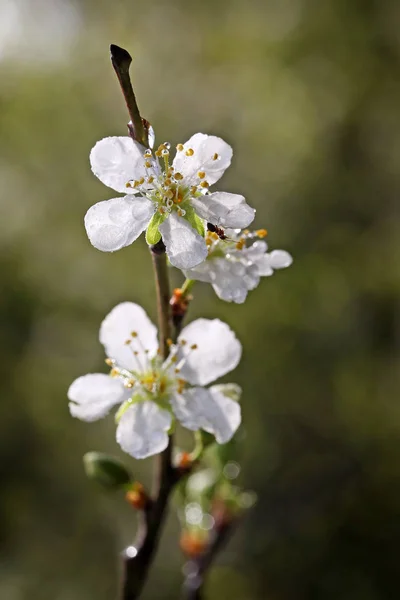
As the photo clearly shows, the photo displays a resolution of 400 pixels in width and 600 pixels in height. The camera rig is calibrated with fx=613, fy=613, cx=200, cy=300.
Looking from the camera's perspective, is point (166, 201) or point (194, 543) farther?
point (194, 543)

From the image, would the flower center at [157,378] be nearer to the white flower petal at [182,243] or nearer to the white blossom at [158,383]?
the white blossom at [158,383]

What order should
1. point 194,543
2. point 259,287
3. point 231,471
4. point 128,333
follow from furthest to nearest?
1. point 259,287
2. point 194,543
3. point 231,471
4. point 128,333

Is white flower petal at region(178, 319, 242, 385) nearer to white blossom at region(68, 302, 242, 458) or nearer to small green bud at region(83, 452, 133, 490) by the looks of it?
white blossom at region(68, 302, 242, 458)

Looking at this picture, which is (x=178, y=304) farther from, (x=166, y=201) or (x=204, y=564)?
(x=204, y=564)

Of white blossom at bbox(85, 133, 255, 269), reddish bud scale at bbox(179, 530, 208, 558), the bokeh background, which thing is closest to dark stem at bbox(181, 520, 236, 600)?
reddish bud scale at bbox(179, 530, 208, 558)

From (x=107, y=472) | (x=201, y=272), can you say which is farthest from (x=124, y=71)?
(x=107, y=472)

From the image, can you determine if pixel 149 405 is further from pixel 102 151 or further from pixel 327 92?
pixel 327 92
